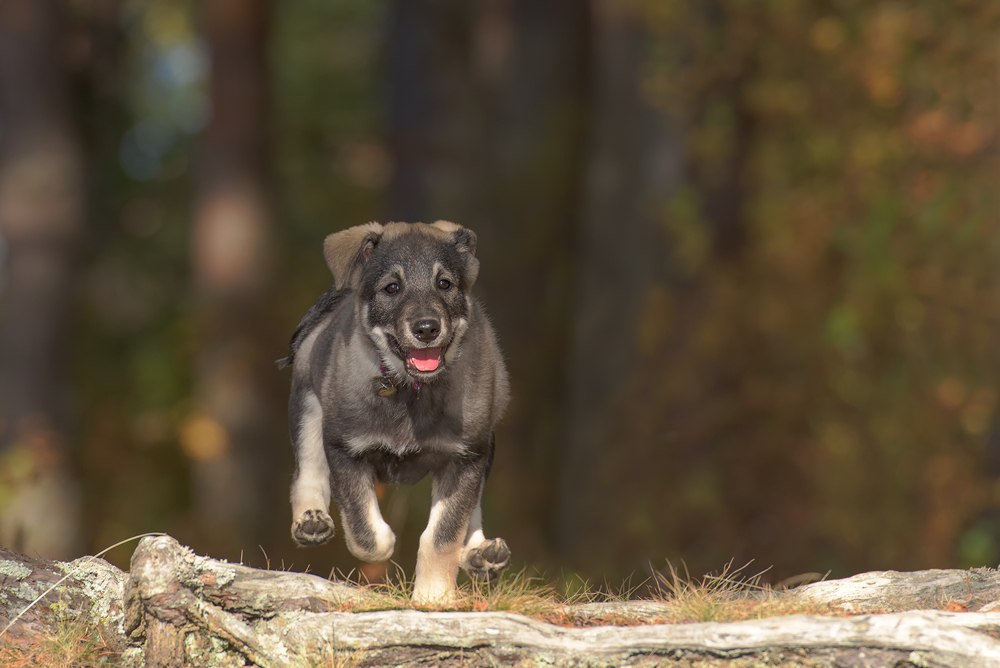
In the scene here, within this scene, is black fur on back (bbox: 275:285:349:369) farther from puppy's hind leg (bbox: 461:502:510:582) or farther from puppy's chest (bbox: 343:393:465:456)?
puppy's hind leg (bbox: 461:502:510:582)

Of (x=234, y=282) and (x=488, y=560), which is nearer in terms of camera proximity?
(x=488, y=560)

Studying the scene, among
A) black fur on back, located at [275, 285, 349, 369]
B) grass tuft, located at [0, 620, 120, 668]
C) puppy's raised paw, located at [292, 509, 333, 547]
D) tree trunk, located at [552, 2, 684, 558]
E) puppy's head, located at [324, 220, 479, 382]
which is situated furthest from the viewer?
tree trunk, located at [552, 2, 684, 558]

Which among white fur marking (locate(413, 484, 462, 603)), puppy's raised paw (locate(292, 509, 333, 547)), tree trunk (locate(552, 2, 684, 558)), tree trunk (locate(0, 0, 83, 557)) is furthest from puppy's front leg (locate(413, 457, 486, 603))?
tree trunk (locate(0, 0, 83, 557))

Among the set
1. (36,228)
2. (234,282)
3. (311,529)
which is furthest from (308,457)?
(36,228)

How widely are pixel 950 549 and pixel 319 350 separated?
865cm

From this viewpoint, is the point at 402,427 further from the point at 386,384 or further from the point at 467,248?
the point at 467,248

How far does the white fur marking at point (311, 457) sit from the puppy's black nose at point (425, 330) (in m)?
1.07

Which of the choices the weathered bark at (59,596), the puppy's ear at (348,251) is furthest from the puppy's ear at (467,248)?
the weathered bark at (59,596)

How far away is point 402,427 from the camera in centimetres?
627

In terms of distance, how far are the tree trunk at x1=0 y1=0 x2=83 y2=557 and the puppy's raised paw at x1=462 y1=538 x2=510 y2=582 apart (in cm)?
1219

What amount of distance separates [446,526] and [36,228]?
12905 millimetres

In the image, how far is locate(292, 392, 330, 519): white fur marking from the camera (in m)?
6.79

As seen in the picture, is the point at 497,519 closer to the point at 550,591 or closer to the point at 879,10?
the point at 879,10

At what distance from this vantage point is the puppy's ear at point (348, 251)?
6332 mm
